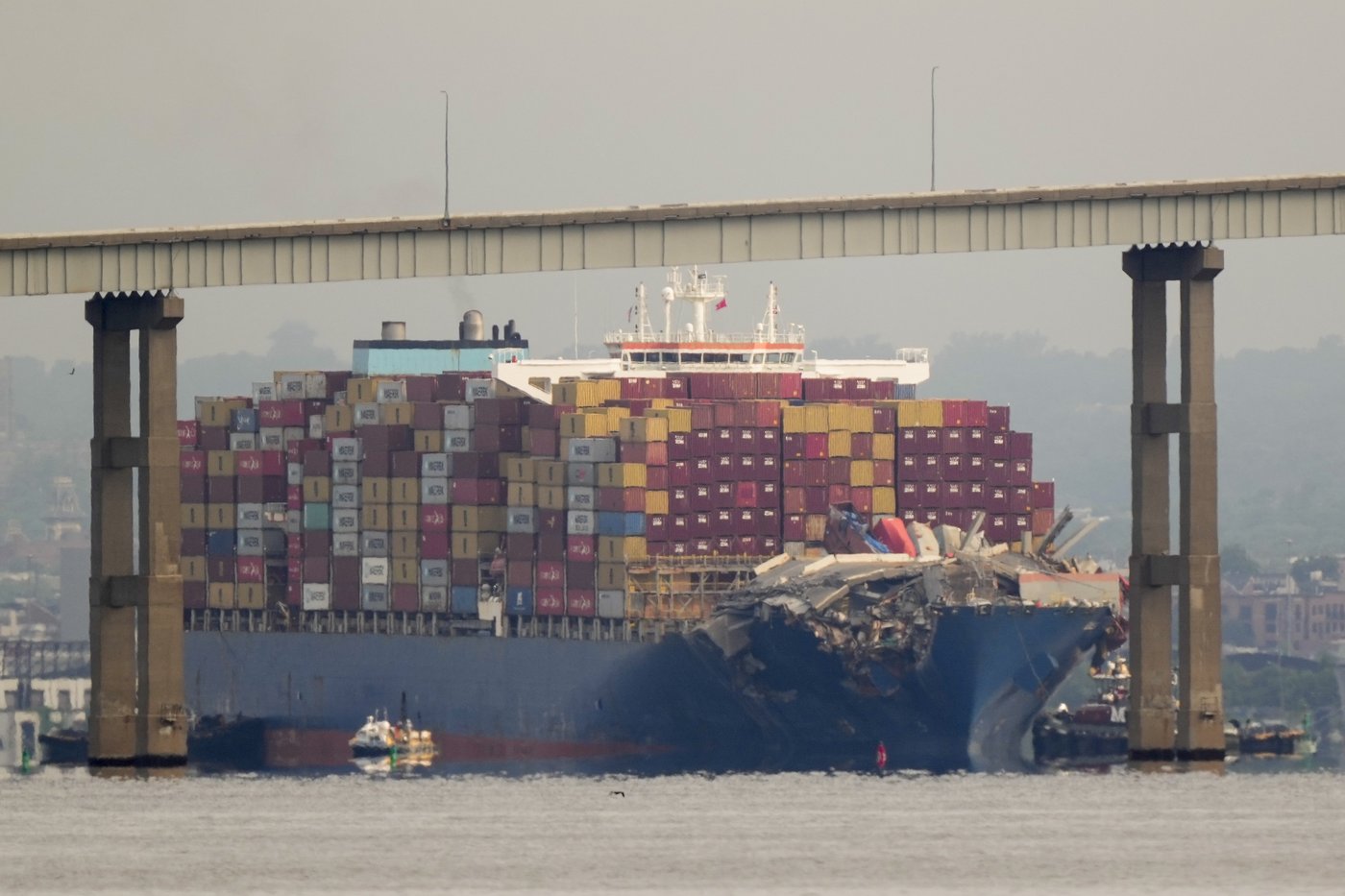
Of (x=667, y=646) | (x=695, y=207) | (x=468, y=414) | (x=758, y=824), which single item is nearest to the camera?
(x=758, y=824)

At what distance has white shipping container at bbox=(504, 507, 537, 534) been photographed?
122625mm

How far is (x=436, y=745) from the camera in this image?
126812 millimetres

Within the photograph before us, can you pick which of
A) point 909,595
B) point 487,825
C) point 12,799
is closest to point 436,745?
point 909,595

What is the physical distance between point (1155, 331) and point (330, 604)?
196ft

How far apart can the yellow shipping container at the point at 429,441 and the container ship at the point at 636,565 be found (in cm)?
11

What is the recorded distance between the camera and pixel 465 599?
415 ft

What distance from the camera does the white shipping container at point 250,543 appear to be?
134 m

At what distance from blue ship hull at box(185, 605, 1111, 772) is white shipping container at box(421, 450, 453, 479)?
20.8 ft

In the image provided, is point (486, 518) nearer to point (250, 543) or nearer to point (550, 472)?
point (550, 472)

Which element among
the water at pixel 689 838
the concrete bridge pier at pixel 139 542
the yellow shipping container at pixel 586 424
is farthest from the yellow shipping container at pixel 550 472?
the concrete bridge pier at pixel 139 542

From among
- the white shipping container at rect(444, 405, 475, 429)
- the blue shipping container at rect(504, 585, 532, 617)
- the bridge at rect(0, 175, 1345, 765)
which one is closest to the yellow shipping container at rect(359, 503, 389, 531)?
the white shipping container at rect(444, 405, 475, 429)

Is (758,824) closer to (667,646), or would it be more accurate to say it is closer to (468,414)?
(667,646)

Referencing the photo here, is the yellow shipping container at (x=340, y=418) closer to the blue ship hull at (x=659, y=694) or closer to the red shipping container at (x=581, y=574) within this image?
the blue ship hull at (x=659, y=694)

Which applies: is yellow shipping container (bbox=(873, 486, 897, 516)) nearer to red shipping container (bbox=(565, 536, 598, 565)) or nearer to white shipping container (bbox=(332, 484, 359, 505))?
red shipping container (bbox=(565, 536, 598, 565))
